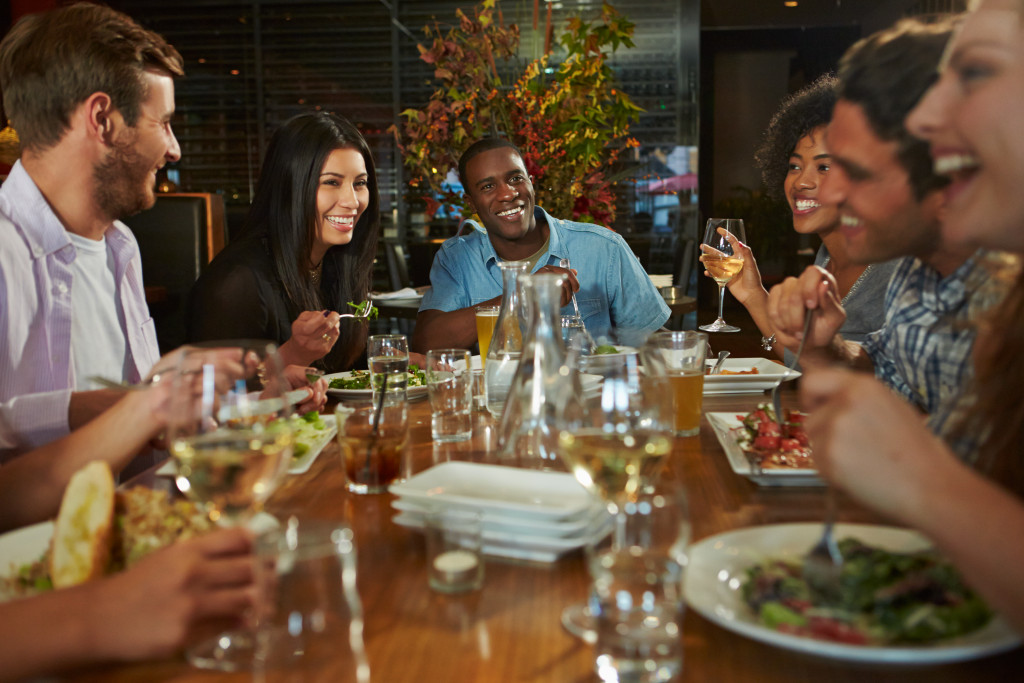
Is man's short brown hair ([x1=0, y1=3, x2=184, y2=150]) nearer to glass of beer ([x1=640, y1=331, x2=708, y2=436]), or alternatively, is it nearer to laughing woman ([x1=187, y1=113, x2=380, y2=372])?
laughing woman ([x1=187, y1=113, x2=380, y2=372])

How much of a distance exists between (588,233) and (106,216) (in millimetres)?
1813

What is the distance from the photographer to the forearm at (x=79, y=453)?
43.9 inches

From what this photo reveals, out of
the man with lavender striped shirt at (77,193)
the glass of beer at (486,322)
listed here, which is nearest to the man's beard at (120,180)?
the man with lavender striped shirt at (77,193)

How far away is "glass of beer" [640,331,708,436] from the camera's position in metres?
1.50

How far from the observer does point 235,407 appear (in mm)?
847

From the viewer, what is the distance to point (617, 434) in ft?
3.03

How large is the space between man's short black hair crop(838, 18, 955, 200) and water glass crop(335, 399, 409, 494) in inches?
31.9

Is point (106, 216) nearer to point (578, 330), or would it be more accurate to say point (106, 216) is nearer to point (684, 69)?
point (578, 330)

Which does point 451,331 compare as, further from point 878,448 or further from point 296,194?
point 878,448

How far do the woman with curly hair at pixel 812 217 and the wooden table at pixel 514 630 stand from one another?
143 centimetres

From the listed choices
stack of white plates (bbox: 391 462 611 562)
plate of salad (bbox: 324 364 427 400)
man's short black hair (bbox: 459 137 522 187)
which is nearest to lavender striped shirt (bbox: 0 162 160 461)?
plate of salad (bbox: 324 364 427 400)

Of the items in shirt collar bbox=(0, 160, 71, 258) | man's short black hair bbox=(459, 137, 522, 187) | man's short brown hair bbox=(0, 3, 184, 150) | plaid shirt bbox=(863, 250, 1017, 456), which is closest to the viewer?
plaid shirt bbox=(863, 250, 1017, 456)

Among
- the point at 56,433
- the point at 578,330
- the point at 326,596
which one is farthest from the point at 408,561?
the point at 578,330

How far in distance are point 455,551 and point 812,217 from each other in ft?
7.71
